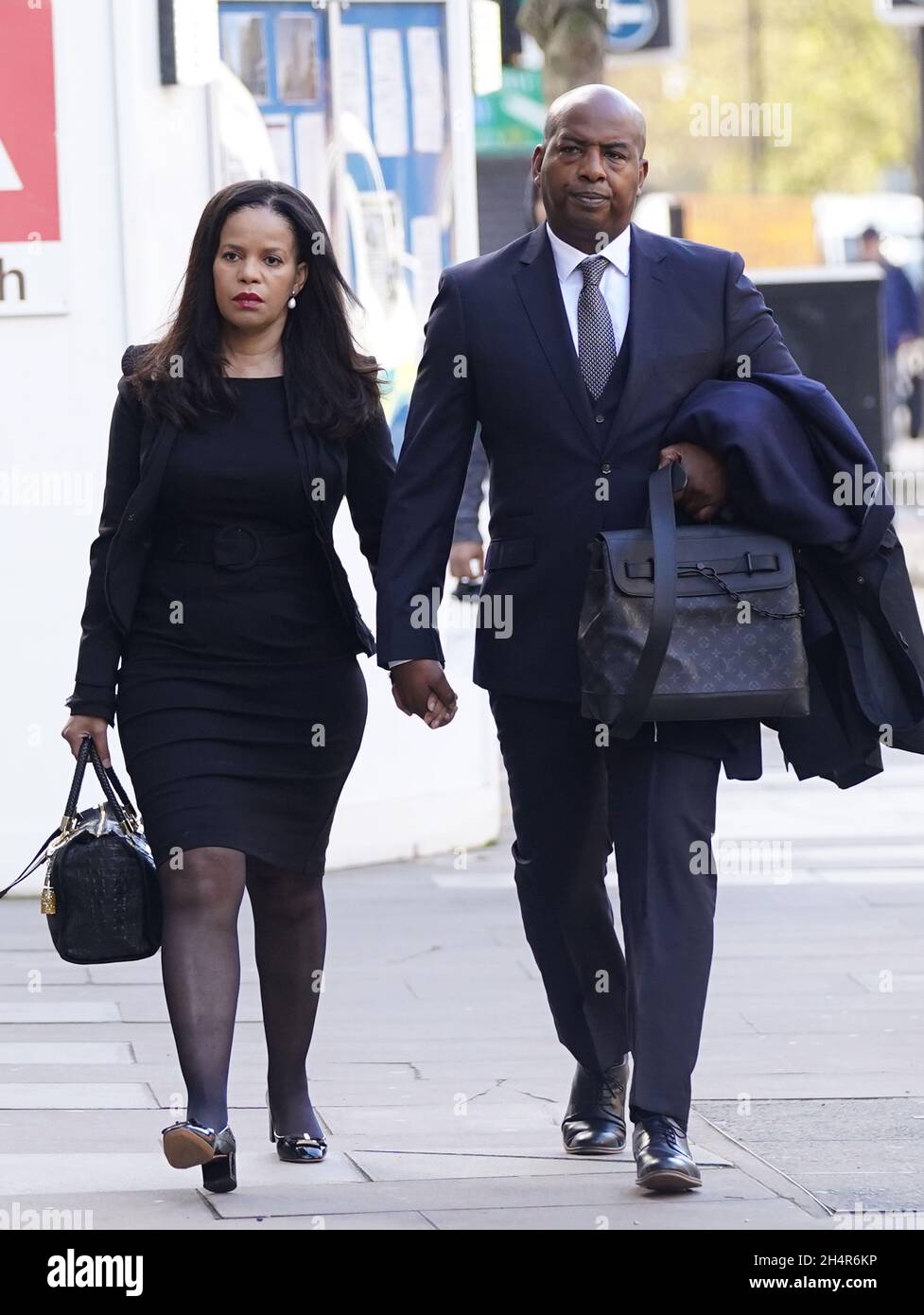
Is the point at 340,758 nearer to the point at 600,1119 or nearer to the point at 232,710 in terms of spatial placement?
the point at 232,710

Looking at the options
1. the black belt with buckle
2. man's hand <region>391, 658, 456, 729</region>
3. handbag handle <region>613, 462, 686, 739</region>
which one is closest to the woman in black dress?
the black belt with buckle

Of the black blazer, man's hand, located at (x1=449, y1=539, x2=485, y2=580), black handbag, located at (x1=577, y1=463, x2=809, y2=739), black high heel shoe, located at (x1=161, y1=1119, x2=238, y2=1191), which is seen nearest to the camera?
black high heel shoe, located at (x1=161, y1=1119, x2=238, y2=1191)

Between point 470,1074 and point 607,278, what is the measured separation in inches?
73.3

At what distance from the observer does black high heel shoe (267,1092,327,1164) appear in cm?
485

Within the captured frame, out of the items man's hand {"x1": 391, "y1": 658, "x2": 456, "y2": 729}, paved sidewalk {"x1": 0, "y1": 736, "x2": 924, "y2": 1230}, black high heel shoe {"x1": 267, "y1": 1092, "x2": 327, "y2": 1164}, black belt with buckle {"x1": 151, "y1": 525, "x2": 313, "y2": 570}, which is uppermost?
black belt with buckle {"x1": 151, "y1": 525, "x2": 313, "y2": 570}

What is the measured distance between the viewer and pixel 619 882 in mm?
4695

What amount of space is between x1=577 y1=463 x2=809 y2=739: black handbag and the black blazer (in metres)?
0.53

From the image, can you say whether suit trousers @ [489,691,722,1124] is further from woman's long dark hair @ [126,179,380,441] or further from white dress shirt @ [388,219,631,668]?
woman's long dark hair @ [126,179,380,441]

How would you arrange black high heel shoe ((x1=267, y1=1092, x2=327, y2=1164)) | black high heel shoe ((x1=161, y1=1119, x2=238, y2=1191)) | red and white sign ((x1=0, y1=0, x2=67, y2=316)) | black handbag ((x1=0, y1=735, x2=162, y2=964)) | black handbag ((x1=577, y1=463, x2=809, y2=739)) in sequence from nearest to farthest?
black high heel shoe ((x1=161, y1=1119, x2=238, y2=1191)) → black handbag ((x1=577, y1=463, x2=809, y2=739)) → black handbag ((x1=0, y1=735, x2=162, y2=964)) → black high heel shoe ((x1=267, y1=1092, x2=327, y2=1164)) → red and white sign ((x1=0, y1=0, x2=67, y2=316))

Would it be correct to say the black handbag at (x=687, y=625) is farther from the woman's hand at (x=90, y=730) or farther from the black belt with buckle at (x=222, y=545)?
the woman's hand at (x=90, y=730)

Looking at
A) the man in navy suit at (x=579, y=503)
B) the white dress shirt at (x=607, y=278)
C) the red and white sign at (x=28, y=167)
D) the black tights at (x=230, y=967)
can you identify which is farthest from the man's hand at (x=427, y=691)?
the red and white sign at (x=28, y=167)

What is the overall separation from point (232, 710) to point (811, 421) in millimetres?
1175

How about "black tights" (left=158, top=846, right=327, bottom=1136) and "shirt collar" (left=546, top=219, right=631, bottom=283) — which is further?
"shirt collar" (left=546, top=219, right=631, bottom=283)
